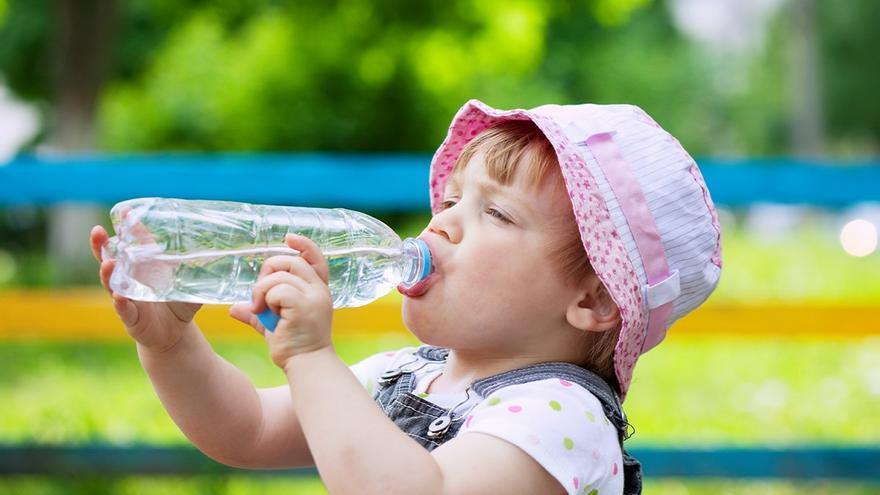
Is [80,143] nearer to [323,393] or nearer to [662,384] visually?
[662,384]

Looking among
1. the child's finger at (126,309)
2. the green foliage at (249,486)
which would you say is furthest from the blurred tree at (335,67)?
the child's finger at (126,309)

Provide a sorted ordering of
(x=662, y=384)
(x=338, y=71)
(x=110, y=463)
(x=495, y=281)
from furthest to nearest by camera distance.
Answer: (x=338, y=71)
(x=662, y=384)
(x=110, y=463)
(x=495, y=281)

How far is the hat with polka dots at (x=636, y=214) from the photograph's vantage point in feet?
5.62

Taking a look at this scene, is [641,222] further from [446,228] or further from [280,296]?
[280,296]

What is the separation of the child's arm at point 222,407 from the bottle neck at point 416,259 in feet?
1.16

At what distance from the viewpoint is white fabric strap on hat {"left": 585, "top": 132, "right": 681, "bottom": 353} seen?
1724 mm

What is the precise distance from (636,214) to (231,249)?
605mm

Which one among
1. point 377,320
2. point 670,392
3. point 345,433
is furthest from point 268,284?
point 670,392

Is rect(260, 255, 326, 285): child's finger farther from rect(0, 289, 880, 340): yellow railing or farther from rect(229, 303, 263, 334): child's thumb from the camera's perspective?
rect(0, 289, 880, 340): yellow railing

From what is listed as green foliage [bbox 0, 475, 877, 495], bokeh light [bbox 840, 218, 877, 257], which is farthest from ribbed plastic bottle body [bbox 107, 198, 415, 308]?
bokeh light [bbox 840, 218, 877, 257]

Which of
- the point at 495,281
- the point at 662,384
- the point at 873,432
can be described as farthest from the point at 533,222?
the point at 662,384

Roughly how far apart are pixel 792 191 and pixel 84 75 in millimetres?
8753

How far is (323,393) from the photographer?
1.49m

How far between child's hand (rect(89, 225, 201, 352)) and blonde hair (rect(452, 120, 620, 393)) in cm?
50
